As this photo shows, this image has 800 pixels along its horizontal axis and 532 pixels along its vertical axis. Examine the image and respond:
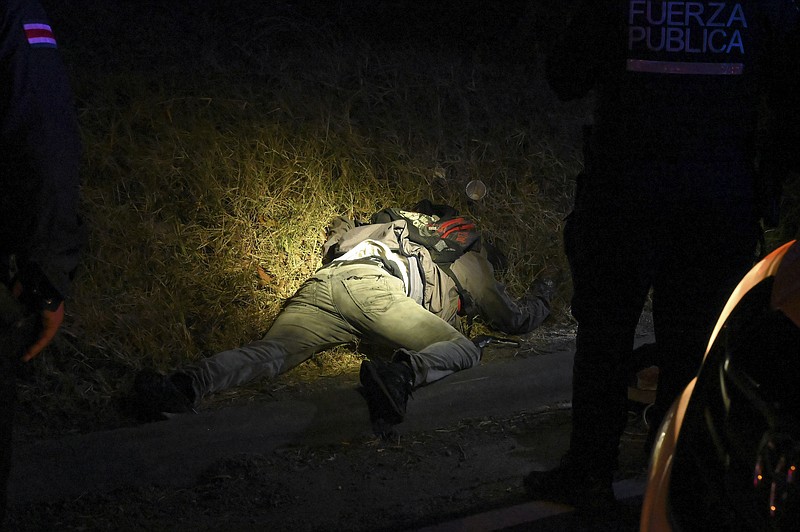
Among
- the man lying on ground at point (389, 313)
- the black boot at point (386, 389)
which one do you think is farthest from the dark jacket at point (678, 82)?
the man lying on ground at point (389, 313)

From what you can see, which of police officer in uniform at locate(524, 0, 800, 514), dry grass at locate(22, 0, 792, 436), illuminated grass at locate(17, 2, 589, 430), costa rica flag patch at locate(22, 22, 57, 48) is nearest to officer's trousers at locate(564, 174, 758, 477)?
police officer in uniform at locate(524, 0, 800, 514)

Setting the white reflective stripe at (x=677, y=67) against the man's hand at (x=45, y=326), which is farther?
the white reflective stripe at (x=677, y=67)

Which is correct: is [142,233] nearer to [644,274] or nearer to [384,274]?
[384,274]

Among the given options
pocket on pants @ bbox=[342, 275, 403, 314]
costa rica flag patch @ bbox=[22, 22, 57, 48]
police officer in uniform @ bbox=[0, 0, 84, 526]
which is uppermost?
costa rica flag patch @ bbox=[22, 22, 57, 48]

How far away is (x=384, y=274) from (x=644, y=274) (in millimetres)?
2192

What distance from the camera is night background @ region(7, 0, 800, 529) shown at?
199 inches

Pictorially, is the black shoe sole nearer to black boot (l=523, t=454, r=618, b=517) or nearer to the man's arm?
black boot (l=523, t=454, r=618, b=517)

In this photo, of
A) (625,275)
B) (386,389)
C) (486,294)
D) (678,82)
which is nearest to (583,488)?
(625,275)

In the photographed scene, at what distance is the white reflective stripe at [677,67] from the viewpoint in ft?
10.7

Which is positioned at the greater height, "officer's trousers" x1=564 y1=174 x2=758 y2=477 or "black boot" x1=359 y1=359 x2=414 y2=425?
"officer's trousers" x1=564 y1=174 x2=758 y2=477

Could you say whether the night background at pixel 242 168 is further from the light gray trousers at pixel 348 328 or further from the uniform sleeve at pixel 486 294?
the uniform sleeve at pixel 486 294

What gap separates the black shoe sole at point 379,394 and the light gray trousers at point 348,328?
38 centimetres

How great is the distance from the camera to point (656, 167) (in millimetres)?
3312

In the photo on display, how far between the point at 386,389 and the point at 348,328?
1.14 meters
